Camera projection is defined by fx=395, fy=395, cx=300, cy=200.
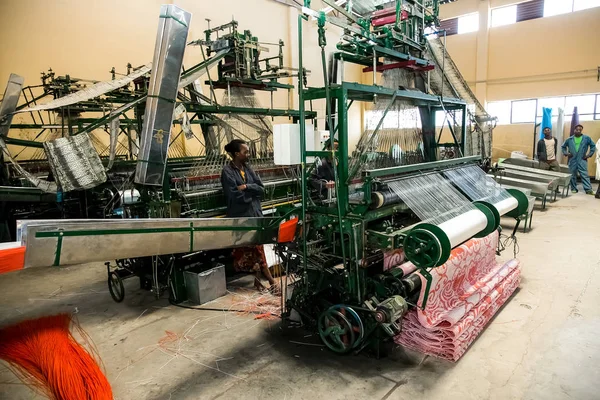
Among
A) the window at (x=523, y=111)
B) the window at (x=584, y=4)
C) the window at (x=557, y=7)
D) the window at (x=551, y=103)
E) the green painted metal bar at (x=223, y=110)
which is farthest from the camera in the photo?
the window at (x=523, y=111)

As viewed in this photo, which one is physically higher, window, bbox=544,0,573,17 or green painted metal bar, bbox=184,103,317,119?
window, bbox=544,0,573,17

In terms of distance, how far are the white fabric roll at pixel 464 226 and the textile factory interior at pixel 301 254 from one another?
2 cm

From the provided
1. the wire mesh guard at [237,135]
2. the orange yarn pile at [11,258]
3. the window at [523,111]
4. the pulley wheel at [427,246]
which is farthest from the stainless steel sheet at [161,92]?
the window at [523,111]

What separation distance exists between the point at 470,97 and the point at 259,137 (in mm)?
2824

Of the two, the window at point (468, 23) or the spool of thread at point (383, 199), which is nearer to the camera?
the spool of thread at point (383, 199)

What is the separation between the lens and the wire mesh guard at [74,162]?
392 cm

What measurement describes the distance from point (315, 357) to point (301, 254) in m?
0.79

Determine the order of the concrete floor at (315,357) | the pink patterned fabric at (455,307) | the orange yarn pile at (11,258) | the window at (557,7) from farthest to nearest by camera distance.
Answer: the window at (557,7), the pink patterned fabric at (455,307), the concrete floor at (315,357), the orange yarn pile at (11,258)

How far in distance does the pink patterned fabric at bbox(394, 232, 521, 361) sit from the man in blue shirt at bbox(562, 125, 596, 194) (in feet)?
27.8

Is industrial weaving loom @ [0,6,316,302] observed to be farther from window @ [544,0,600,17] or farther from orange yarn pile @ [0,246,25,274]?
window @ [544,0,600,17]

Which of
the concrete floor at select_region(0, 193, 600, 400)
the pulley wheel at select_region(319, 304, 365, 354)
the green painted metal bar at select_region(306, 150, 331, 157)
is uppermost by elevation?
the green painted metal bar at select_region(306, 150, 331, 157)

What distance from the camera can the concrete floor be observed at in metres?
2.62

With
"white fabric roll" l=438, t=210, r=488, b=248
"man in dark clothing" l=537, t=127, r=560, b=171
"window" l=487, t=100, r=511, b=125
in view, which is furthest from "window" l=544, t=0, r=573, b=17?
"white fabric roll" l=438, t=210, r=488, b=248

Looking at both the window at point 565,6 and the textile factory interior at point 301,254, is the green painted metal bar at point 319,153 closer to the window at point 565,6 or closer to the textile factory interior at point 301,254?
the textile factory interior at point 301,254
